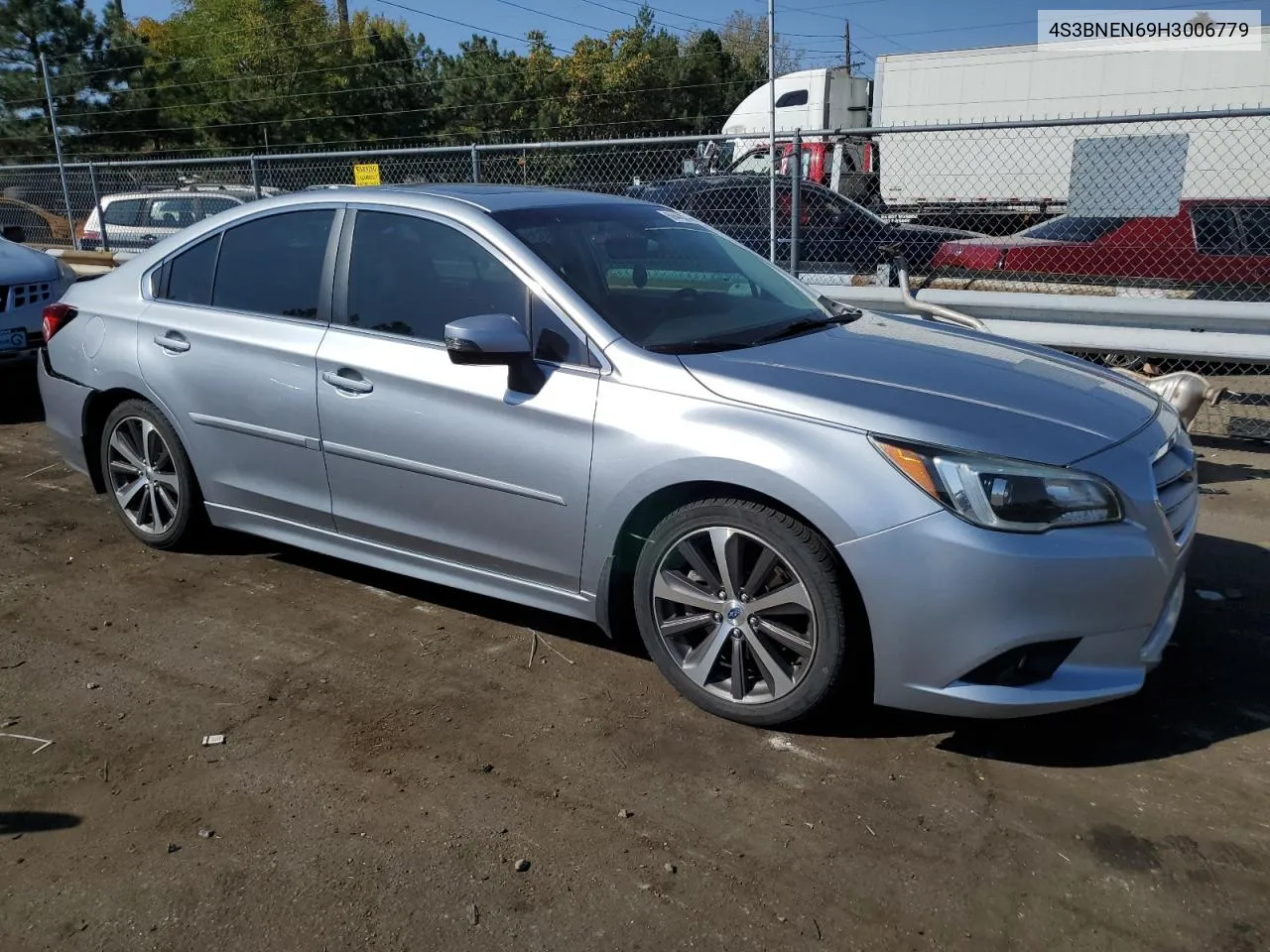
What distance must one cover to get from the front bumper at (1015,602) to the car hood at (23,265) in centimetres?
732

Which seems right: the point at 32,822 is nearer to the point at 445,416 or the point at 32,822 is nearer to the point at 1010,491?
the point at 445,416

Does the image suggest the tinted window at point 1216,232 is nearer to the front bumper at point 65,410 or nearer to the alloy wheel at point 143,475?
the alloy wheel at point 143,475

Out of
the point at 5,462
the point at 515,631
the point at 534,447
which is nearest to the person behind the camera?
the point at 534,447

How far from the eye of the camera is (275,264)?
14.6 feet

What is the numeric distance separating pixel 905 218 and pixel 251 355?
1411 centimetres

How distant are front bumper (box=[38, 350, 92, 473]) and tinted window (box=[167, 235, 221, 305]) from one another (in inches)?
26.8

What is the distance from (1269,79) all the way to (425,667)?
18.8 meters

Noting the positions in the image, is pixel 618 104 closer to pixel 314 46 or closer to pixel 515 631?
pixel 314 46

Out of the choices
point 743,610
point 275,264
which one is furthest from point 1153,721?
point 275,264

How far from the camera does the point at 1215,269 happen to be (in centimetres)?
1014

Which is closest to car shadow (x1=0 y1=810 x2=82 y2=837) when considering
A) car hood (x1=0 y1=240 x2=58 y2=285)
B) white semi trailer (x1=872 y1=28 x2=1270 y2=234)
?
car hood (x1=0 y1=240 x2=58 y2=285)

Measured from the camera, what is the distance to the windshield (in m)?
3.72

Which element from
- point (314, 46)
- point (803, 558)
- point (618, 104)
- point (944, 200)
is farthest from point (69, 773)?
point (618, 104)

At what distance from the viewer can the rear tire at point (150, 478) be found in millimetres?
4691
